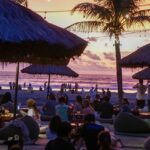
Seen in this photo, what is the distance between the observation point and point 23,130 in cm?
1352

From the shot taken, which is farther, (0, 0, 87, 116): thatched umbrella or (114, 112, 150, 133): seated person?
(114, 112, 150, 133): seated person

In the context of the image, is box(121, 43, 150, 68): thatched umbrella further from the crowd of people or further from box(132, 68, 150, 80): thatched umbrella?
box(132, 68, 150, 80): thatched umbrella

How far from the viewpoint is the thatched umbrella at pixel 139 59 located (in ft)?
51.0

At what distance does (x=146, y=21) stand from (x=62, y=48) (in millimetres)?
21083

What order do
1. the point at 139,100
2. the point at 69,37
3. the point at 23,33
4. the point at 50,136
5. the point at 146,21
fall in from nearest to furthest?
the point at 23,33 → the point at 69,37 → the point at 50,136 → the point at 139,100 → the point at 146,21

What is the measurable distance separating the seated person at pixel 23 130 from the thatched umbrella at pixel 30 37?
5067 mm

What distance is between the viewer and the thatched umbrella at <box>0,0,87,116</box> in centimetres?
799

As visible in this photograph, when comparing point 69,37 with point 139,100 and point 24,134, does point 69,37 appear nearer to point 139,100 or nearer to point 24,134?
point 24,134

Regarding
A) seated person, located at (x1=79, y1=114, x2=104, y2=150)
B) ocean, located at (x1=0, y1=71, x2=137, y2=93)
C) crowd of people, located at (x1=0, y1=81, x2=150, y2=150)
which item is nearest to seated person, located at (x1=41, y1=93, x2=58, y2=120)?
crowd of people, located at (x1=0, y1=81, x2=150, y2=150)

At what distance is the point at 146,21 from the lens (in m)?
28.9

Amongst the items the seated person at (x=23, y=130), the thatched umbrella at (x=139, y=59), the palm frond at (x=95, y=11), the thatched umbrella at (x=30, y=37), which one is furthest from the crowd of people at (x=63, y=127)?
the palm frond at (x=95, y=11)

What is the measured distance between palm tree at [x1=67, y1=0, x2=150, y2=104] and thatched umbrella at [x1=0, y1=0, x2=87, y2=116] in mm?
20496

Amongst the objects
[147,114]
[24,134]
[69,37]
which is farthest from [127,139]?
[69,37]

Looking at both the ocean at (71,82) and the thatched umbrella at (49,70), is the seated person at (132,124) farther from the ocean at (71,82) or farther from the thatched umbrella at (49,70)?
the ocean at (71,82)
